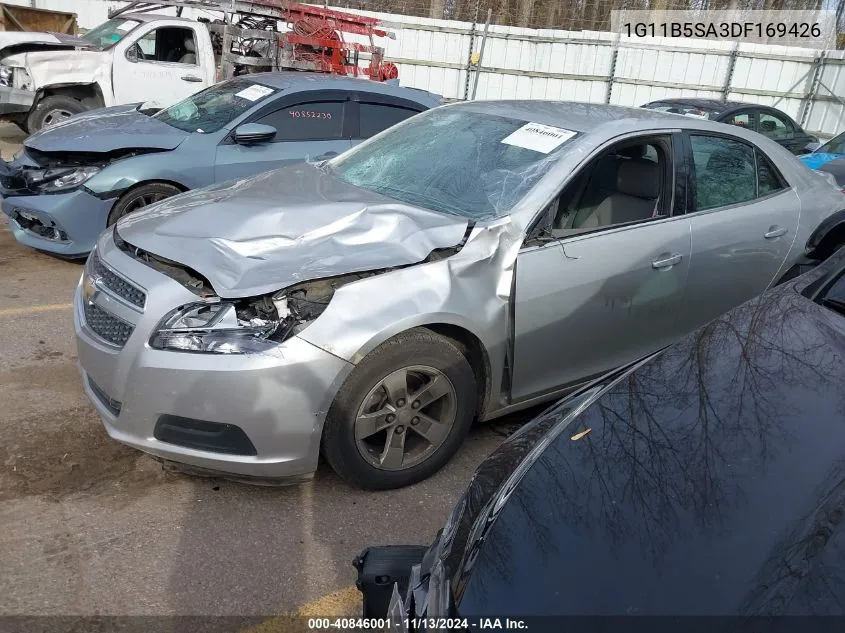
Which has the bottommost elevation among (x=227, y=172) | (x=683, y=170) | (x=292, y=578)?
(x=292, y=578)

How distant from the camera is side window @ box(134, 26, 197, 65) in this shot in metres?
9.91

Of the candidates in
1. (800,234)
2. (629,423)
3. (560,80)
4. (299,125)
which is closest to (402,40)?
(560,80)

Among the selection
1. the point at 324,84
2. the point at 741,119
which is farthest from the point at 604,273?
the point at 741,119

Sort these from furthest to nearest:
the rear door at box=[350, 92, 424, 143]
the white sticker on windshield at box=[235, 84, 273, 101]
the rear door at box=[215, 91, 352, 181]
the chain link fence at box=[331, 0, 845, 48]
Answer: the chain link fence at box=[331, 0, 845, 48] → the rear door at box=[350, 92, 424, 143] → the white sticker on windshield at box=[235, 84, 273, 101] → the rear door at box=[215, 91, 352, 181]

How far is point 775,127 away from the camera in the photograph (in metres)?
11.6

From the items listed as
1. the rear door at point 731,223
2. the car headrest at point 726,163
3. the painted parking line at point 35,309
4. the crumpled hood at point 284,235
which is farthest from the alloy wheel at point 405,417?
the painted parking line at point 35,309

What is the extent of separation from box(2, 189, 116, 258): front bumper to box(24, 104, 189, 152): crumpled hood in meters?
0.46

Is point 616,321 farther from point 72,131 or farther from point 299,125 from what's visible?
point 72,131

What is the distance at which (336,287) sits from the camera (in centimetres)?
301

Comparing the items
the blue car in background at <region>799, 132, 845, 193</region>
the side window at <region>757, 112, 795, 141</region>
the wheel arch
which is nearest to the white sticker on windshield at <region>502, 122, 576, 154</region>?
the wheel arch

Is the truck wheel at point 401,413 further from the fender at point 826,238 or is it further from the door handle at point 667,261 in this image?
the fender at point 826,238

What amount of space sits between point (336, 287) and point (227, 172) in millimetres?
3520

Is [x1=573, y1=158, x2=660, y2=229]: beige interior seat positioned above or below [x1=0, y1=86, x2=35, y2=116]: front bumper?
above

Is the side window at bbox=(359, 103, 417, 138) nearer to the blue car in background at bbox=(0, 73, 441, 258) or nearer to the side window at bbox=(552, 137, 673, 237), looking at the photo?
the blue car in background at bbox=(0, 73, 441, 258)
